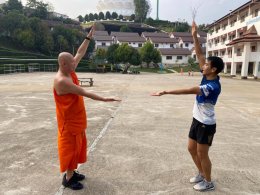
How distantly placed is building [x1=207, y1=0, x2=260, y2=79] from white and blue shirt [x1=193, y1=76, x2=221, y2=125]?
32260 millimetres

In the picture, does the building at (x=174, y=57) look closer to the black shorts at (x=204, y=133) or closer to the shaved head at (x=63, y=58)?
the black shorts at (x=204, y=133)

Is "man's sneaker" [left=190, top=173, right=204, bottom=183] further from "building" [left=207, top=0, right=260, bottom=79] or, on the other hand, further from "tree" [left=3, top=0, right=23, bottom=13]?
"tree" [left=3, top=0, right=23, bottom=13]

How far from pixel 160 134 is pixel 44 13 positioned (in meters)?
77.1

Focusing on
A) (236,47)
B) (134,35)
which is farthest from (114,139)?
(134,35)

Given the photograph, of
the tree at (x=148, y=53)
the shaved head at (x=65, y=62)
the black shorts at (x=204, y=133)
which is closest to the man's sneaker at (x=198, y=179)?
the black shorts at (x=204, y=133)

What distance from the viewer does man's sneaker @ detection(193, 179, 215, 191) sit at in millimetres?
3828

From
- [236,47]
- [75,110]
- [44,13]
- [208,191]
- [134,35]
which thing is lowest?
[208,191]

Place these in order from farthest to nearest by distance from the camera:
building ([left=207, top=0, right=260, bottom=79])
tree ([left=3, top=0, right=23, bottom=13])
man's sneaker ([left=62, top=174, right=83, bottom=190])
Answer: tree ([left=3, top=0, right=23, bottom=13]) → building ([left=207, top=0, right=260, bottom=79]) → man's sneaker ([left=62, top=174, right=83, bottom=190])

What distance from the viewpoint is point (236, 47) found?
3888 centimetres

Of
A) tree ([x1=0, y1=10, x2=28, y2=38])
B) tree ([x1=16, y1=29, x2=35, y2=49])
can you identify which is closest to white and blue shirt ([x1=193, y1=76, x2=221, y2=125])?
tree ([x1=16, y1=29, x2=35, y2=49])

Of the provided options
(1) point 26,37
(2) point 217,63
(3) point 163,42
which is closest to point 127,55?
(1) point 26,37

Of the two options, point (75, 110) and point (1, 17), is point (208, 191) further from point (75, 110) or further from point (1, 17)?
point (1, 17)

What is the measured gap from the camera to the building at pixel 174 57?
213ft

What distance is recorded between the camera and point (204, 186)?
12.6 feet
